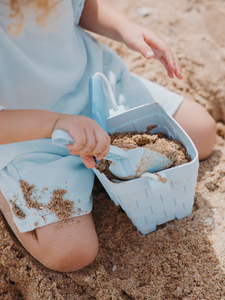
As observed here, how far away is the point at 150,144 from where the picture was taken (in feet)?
2.93

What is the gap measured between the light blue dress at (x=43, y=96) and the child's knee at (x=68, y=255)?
8cm

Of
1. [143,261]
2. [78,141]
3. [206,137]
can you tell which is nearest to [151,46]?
[206,137]

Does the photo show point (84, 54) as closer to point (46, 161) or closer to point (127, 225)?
point (46, 161)

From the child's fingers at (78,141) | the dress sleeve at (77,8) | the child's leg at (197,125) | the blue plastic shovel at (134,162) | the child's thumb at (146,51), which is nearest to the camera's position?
the child's fingers at (78,141)

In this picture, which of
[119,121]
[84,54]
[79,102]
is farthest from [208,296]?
[84,54]

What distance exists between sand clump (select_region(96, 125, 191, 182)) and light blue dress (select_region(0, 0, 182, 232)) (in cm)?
11

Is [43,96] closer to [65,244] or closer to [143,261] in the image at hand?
[65,244]

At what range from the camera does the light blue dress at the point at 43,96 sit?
0.89 m

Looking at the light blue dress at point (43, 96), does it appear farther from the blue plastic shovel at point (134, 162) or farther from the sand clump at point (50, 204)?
the blue plastic shovel at point (134, 162)

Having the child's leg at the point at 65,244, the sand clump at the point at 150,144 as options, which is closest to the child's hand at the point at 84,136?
the sand clump at the point at 150,144

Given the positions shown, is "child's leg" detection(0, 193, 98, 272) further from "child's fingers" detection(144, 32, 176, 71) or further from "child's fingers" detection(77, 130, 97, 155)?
"child's fingers" detection(144, 32, 176, 71)

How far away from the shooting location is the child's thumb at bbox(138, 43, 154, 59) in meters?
0.90

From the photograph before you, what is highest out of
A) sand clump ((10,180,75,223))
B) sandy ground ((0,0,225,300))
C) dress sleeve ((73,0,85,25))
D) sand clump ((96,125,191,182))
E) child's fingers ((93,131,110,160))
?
dress sleeve ((73,0,85,25))

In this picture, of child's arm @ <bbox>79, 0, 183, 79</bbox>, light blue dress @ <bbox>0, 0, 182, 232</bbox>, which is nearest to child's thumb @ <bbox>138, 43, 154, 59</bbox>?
child's arm @ <bbox>79, 0, 183, 79</bbox>
